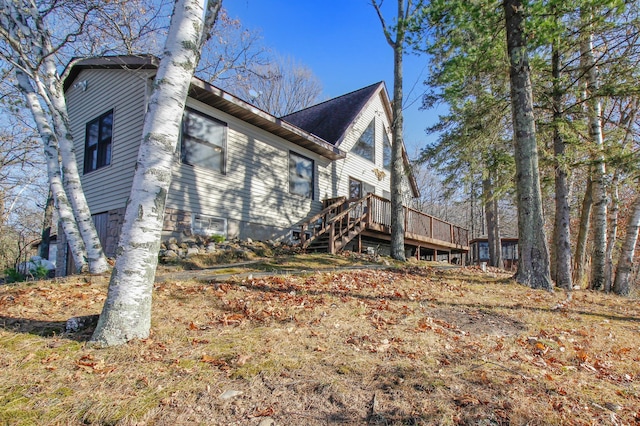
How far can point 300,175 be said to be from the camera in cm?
1252

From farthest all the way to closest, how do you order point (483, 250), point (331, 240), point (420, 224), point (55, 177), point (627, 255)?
point (483, 250), point (420, 224), point (331, 240), point (627, 255), point (55, 177)

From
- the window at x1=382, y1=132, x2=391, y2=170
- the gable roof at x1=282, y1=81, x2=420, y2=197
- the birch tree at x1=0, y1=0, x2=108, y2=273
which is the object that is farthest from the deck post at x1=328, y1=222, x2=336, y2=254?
the window at x1=382, y1=132, x2=391, y2=170

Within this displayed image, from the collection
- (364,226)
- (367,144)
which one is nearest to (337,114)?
(367,144)

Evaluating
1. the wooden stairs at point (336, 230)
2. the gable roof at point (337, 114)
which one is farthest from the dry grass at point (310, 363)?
the gable roof at point (337, 114)

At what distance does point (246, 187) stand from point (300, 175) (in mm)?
2573

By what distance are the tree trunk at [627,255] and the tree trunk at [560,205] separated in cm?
179

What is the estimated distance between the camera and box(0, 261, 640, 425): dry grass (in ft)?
7.10

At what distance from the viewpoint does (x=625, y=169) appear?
7.93 metres

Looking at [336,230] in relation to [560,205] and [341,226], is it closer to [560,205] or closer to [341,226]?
[341,226]

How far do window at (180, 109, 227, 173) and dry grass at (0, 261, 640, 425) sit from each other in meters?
5.01

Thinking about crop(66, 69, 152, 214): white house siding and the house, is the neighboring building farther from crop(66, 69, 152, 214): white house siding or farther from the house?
crop(66, 69, 152, 214): white house siding

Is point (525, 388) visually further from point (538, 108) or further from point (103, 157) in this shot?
point (103, 157)

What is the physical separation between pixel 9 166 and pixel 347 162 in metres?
15.5

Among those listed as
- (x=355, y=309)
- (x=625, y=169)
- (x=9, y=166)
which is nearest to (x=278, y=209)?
(x=355, y=309)
